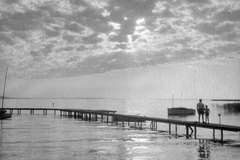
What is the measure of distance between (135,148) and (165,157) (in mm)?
3281

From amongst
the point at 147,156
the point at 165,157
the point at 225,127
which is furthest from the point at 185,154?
the point at 225,127

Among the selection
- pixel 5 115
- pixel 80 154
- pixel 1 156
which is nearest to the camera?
pixel 1 156

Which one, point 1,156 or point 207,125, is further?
point 207,125

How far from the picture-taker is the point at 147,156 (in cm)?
1517

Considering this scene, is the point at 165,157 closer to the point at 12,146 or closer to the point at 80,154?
the point at 80,154

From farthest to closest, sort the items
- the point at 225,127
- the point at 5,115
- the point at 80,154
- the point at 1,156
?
the point at 5,115, the point at 225,127, the point at 80,154, the point at 1,156

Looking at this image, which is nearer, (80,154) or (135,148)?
(80,154)

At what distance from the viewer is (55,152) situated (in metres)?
16.1

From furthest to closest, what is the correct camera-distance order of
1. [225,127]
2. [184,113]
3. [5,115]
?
[184,113] < [5,115] < [225,127]

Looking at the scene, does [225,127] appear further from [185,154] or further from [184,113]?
[184,113]

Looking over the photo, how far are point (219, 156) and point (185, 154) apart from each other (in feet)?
7.36

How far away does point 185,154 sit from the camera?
16203 millimetres

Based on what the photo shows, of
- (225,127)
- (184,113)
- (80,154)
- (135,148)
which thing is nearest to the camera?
(80,154)

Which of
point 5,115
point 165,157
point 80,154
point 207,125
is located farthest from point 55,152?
point 5,115
